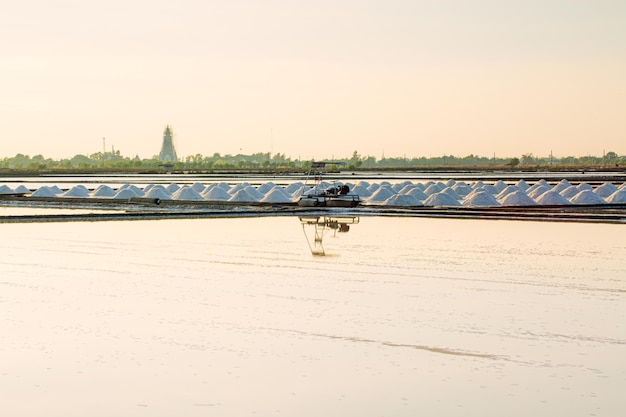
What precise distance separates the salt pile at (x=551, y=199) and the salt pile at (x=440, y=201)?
3345 mm

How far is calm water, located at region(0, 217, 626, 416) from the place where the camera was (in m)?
7.71

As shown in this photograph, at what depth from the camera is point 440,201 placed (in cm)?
3369

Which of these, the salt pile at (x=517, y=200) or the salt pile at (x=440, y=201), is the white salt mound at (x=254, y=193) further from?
the salt pile at (x=517, y=200)

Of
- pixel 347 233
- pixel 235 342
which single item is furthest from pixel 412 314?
pixel 347 233

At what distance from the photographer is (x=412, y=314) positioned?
447 inches

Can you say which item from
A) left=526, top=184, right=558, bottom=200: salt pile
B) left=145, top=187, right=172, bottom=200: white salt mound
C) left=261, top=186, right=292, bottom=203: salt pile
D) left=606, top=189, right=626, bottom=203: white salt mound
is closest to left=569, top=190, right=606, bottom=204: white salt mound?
left=606, top=189, right=626, bottom=203: white salt mound

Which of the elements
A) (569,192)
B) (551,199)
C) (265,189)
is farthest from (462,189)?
(265,189)

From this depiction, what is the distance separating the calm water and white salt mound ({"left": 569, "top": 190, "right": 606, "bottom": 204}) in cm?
1514

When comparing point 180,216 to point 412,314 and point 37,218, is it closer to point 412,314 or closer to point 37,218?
point 37,218

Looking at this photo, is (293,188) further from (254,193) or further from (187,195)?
(187,195)

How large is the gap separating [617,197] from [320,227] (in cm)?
1655

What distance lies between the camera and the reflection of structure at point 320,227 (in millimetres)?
18859

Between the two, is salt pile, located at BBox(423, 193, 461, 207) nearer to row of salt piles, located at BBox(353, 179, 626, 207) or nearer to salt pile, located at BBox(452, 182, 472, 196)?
row of salt piles, located at BBox(353, 179, 626, 207)

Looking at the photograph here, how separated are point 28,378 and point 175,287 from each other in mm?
5278
